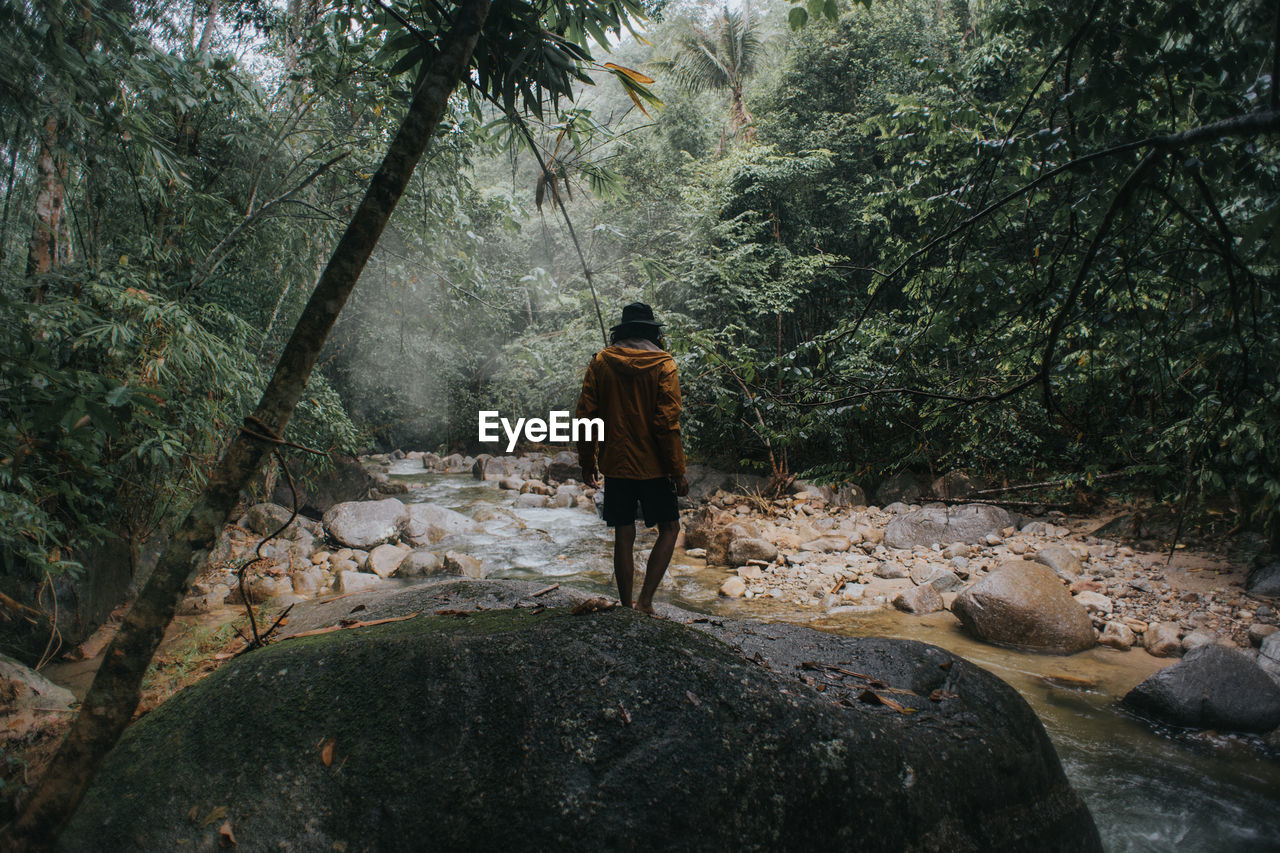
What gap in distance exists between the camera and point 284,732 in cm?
191

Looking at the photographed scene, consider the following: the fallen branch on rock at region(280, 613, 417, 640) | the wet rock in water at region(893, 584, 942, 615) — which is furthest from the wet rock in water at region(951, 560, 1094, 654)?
the fallen branch on rock at region(280, 613, 417, 640)

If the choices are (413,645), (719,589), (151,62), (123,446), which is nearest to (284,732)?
(413,645)

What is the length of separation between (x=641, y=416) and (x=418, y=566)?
4.38m

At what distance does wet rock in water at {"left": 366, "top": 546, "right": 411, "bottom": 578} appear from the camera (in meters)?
6.82

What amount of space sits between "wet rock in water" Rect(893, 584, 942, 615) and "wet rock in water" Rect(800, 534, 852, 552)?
1.81 m

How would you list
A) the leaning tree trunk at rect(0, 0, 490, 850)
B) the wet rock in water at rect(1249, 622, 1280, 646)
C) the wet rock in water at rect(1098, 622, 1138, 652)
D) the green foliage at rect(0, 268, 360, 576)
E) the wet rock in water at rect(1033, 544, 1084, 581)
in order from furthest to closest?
the wet rock in water at rect(1033, 544, 1084, 581) → the wet rock in water at rect(1098, 622, 1138, 652) → the wet rock in water at rect(1249, 622, 1280, 646) → the green foliage at rect(0, 268, 360, 576) → the leaning tree trunk at rect(0, 0, 490, 850)

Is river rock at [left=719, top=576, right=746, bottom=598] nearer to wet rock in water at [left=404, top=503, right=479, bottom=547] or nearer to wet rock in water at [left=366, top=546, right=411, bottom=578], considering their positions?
wet rock in water at [left=366, top=546, right=411, bottom=578]

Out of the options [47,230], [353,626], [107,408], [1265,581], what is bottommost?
[1265,581]

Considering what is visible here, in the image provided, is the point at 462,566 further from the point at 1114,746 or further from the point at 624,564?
the point at 1114,746

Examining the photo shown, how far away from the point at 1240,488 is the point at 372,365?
16727 mm

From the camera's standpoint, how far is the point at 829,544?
25.4 ft

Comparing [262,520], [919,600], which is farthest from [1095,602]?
[262,520]

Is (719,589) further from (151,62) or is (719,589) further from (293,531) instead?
(151,62)

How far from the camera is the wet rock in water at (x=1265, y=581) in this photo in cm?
488
